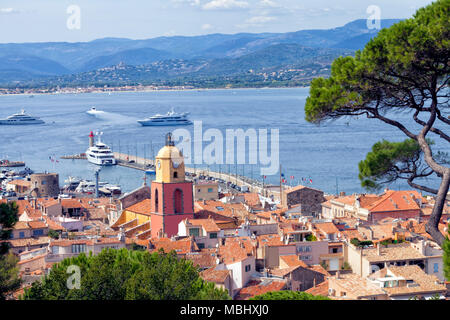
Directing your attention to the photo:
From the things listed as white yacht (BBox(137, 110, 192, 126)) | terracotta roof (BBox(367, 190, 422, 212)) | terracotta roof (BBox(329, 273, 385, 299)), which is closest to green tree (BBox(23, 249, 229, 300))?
terracotta roof (BBox(329, 273, 385, 299))

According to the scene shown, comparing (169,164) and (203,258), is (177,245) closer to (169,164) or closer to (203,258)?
(203,258)

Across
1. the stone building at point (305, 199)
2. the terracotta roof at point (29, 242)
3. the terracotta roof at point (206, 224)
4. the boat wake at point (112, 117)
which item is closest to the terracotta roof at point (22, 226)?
the terracotta roof at point (29, 242)

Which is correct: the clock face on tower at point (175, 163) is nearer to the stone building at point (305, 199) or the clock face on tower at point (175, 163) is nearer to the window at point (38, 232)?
the window at point (38, 232)

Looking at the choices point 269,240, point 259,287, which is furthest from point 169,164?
point 259,287

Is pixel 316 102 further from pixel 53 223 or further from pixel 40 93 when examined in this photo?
pixel 40 93

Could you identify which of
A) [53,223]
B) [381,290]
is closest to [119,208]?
[53,223]

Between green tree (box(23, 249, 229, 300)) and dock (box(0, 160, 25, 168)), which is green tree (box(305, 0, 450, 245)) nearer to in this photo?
green tree (box(23, 249, 229, 300))

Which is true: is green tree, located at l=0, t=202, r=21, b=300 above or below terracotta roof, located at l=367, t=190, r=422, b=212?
above
